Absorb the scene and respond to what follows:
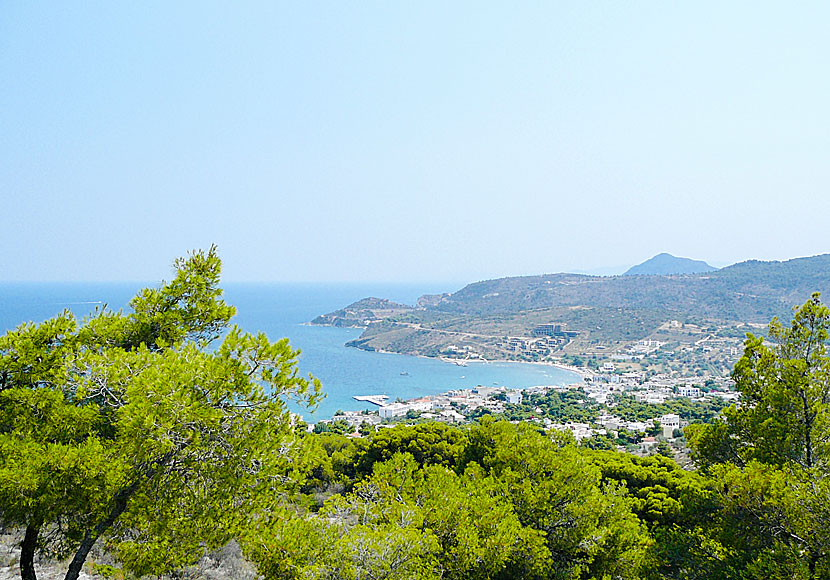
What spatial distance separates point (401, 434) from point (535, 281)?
14642 cm

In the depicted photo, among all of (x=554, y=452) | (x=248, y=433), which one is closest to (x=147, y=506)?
(x=248, y=433)

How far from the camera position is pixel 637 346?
9019 cm

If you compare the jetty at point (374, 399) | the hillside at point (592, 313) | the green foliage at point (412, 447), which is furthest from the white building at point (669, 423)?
the hillside at point (592, 313)

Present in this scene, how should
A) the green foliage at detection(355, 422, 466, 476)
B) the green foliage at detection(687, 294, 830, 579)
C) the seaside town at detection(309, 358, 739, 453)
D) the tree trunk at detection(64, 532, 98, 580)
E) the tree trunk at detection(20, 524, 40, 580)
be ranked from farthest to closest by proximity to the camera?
the seaside town at detection(309, 358, 739, 453) → the green foliage at detection(355, 422, 466, 476) → the green foliage at detection(687, 294, 830, 579) → the tree trunk at detection(20, 524, 40, 580) → the tree trunk at detection(64, 532, 98, 580)

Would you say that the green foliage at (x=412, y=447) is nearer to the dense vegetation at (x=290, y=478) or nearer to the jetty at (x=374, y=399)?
the dense vegetation at (x=290, y=478)

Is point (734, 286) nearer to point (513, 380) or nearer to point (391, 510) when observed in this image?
point (513, 380)

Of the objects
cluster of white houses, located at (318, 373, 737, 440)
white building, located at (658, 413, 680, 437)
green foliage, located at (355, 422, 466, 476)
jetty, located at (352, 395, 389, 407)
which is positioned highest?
green foliage, located at (355, 422, 466, 476)

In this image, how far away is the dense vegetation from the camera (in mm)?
4406

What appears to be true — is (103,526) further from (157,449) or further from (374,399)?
(374,399)

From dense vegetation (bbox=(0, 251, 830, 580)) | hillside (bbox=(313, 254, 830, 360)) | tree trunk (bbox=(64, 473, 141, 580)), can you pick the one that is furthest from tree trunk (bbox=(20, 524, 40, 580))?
hillside (bbox=(313, 254, 830, 360))

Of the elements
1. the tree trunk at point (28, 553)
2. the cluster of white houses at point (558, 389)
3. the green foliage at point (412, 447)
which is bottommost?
the cluster of white houses at point (558, 389)

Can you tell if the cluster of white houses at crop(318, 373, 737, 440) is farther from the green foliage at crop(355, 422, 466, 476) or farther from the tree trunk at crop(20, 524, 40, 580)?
the tree trunk at crop(20, 524, 40, 580)

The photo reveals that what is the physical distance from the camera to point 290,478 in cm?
481

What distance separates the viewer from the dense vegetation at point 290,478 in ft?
14.5
